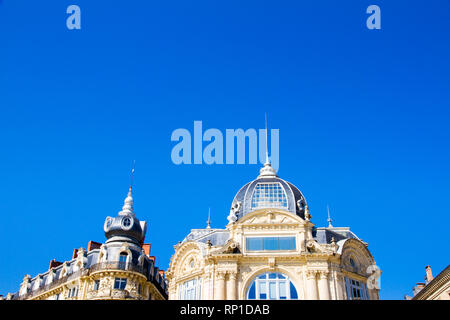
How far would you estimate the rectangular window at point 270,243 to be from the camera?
113 ft

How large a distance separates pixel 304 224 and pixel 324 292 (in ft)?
17.3

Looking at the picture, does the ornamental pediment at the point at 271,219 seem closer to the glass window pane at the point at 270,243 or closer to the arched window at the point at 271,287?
the glass window pane at the point at 270,243

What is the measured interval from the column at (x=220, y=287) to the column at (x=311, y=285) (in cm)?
617

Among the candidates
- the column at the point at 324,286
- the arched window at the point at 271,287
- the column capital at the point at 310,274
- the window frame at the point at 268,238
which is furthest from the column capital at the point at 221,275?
the column at the point at 324,286

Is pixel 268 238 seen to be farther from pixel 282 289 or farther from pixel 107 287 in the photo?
pixel 107 287

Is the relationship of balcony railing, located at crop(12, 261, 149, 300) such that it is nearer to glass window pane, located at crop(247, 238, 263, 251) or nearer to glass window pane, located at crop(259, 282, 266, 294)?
glass window pane, located at crop(247, 238, 263, 251)

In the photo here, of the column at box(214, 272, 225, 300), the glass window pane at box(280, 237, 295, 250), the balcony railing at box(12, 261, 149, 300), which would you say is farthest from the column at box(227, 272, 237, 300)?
the balcony railing at box(12, 261, 149, 300)

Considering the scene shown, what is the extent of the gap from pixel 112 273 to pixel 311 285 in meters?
19.3

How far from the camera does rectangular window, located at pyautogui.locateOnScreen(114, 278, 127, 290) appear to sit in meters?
42.0
